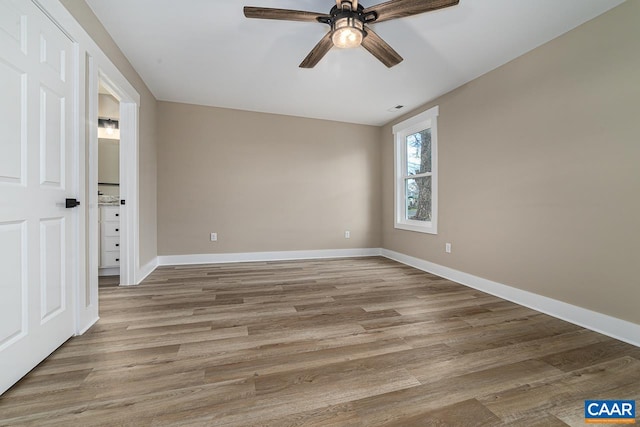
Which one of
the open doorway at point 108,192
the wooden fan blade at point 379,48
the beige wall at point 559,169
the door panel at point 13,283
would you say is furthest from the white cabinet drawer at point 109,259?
the beige wall at point 559,169

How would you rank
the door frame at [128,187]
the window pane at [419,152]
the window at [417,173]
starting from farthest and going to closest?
the window pane at [419,152], the window at [417,173], the door frame at [128,187]

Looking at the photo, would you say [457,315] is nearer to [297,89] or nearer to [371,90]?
[371,90]

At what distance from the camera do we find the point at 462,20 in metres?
2.10

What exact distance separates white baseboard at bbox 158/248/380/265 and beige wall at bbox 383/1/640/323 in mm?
1831

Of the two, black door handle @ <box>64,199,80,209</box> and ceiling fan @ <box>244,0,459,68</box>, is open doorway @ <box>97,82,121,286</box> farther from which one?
ceiling fan @ <box>244,0,459,68</box>

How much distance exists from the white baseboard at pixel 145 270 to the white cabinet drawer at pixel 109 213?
2.31 feet

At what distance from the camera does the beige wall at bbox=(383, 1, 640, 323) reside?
1890 mm

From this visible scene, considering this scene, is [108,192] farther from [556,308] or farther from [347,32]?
[556,308]

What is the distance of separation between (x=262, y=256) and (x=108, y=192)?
93.2 inches

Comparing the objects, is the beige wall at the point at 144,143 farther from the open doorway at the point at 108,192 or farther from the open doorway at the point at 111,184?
the open doorway at the point at 108,192

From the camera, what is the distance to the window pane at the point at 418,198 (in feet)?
12.9

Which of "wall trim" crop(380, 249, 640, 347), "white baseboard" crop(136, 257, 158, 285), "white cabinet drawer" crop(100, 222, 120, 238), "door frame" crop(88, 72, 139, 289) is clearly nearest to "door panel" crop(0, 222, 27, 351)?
"door frame" crop(88, 72, 139, 289)

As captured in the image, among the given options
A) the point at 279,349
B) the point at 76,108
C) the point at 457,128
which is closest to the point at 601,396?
the point at 279,349

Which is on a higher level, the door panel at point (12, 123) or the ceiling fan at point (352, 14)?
the ceiling fan at point (352, 14)
